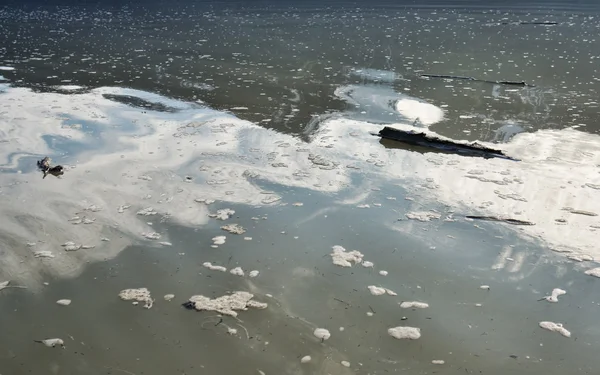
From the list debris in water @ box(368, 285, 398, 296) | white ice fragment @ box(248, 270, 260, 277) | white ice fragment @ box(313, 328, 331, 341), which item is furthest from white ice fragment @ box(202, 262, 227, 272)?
debris in water @ box(368, 285, 398, 296)

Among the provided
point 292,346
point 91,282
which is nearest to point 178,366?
point 292,346

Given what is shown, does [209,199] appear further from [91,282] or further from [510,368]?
[510,368]

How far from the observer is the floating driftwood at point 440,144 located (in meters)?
6.34

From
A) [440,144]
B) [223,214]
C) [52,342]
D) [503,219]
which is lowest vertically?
[52,342]

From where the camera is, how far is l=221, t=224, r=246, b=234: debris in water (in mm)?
4625

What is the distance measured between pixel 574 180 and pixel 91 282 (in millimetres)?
4647

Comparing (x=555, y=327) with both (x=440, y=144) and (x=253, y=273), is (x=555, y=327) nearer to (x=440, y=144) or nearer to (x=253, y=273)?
(x=253, y=273)

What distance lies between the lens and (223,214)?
194 inches

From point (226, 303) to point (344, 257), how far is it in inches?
Answer: 40.7

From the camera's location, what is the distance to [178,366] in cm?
310

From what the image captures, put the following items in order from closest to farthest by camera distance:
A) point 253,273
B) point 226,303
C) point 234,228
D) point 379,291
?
point 226,303
point 379,291
point 253,273
point 234,228

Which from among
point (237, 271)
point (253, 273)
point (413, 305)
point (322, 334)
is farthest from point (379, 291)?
point (237, 271)

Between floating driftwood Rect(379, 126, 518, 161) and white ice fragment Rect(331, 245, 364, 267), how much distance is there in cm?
267

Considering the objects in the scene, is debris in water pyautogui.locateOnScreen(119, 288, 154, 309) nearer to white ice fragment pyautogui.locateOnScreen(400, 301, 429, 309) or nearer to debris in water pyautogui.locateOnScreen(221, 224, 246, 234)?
debris in water pyautogui.locateOnScreen(221, 224, 246, 234)
